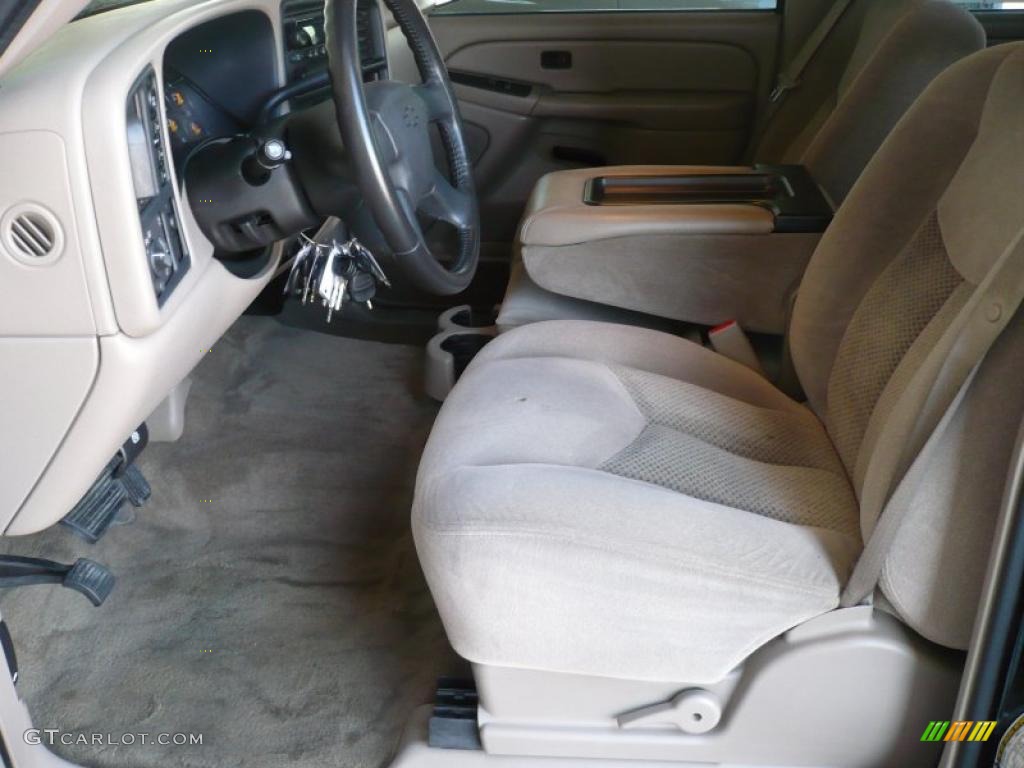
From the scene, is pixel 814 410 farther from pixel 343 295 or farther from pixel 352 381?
pixel 352 381

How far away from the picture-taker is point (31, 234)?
1.04 metres

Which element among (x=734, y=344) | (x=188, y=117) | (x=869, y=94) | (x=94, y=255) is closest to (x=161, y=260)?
(x=94, y=255)

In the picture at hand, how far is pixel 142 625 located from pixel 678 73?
1753mm

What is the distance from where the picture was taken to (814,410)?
142 cm

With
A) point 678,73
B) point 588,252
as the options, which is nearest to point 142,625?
point 588,252

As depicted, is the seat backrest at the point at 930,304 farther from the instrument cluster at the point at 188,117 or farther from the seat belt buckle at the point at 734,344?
the instrument cluster at the point at 188,117

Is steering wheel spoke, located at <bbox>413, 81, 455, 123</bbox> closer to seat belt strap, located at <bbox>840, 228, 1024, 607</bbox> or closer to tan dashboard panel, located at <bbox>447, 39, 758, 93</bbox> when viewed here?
seat belt strap, located at <bbox>840, 228, 1024, 607</bbox>

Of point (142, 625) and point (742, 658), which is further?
point (142, 625)

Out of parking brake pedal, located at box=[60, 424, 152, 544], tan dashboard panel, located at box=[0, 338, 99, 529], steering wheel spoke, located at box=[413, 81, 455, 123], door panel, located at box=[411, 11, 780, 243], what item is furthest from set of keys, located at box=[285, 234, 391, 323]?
door panel, located at box=[411, 11, 780, 243]

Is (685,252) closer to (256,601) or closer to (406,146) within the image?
(406,146)

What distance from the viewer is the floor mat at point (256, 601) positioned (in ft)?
4.68

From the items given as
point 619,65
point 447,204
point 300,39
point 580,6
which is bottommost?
point 619,65

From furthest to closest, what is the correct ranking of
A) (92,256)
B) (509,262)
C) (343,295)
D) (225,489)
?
1. (509,262)
2. (225,489)
3. (343,295)
4. (92,256)

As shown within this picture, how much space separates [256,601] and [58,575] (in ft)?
1.02
